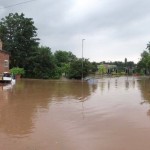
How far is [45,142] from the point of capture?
35.4ft

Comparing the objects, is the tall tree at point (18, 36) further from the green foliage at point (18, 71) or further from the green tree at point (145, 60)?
the green tree at point (145, 60)

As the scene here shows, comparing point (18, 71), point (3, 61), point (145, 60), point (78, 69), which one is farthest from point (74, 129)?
point (145, 60)

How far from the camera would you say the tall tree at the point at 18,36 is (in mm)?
70875

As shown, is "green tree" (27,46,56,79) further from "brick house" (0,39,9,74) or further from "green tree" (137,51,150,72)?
"green tree" (137,51,150,72)

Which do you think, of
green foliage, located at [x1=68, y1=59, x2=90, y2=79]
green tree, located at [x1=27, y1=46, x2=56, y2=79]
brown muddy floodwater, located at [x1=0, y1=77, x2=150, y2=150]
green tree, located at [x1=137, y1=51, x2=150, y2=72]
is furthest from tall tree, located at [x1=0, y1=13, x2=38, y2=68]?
brown muddy floodwater, located at [x1=0, y1=77, x2=150, y2=150]

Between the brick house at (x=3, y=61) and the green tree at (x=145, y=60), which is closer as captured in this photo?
the brick house at (x=3, y=61)

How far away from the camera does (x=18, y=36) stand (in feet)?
232

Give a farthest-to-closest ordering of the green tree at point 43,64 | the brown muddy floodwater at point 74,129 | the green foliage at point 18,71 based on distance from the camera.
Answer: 1. the green tree at point 43,64
2. the green foliage at point 18,71
3. the brown muddy floodwater at point 74,129

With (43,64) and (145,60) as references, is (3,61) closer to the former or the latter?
(43,64)

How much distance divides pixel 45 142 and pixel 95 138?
69.5 inches

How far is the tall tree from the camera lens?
70.9 m

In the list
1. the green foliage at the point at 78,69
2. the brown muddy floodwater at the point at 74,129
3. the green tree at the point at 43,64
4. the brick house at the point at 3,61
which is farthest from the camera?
the green tree at the point at 43,64

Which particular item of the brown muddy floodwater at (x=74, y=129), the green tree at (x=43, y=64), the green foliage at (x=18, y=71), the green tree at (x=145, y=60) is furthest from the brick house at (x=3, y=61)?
the green tree at (x=145, y=60)

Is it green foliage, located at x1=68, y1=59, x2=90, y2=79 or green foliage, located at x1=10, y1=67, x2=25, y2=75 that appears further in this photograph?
green foliage, located at x1=68, y1=59, x2=90, y2=79
